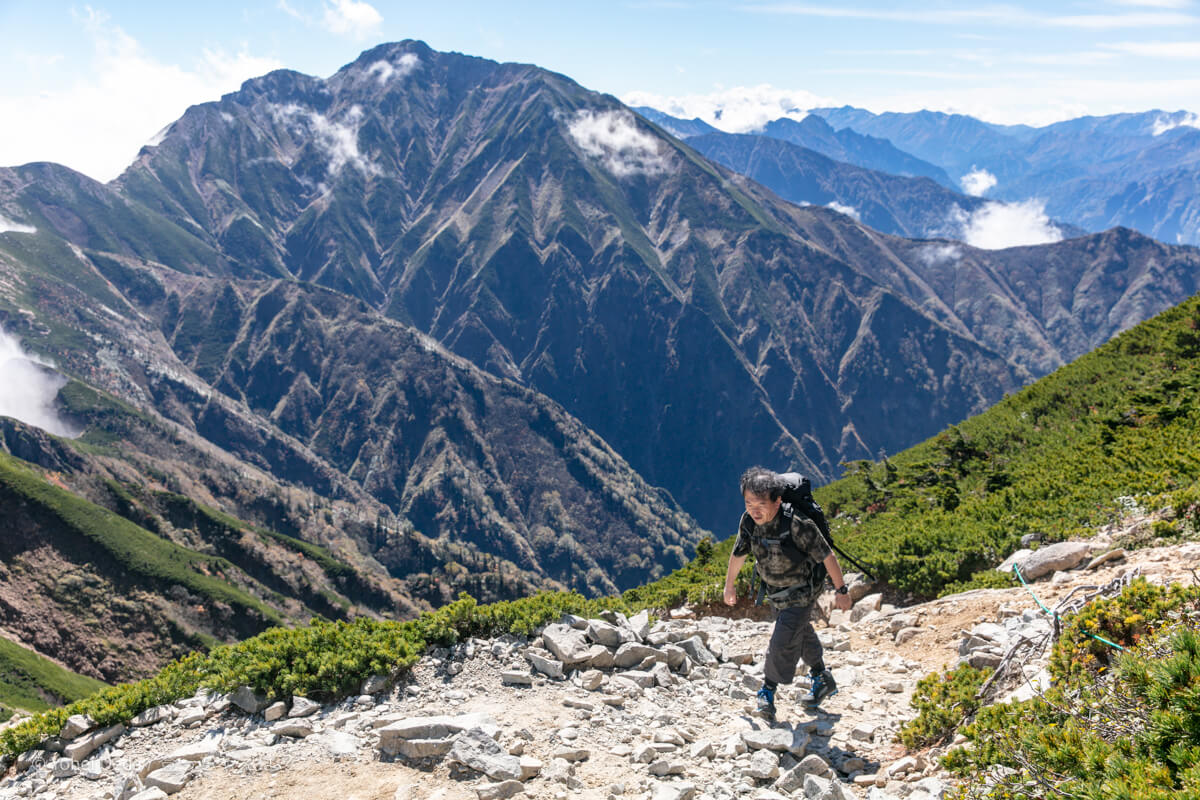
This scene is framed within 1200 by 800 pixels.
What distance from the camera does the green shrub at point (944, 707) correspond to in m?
8.29

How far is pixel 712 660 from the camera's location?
40.2ft

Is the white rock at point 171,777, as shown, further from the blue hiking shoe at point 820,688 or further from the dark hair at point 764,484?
the blue hiking shoe at point 820,688

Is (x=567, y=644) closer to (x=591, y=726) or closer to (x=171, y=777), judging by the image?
(x=591, y=726)

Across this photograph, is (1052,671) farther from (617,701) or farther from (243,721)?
(243,721)

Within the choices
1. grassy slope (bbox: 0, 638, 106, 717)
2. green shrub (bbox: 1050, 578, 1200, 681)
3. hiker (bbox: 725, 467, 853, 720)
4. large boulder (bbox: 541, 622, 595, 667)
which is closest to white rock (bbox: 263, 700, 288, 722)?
large boulder (bbox: 541, 622, 595, 667)

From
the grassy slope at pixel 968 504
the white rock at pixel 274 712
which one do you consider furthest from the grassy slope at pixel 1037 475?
the white rock at pixel 274 712

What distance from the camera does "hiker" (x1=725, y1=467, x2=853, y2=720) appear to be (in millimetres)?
9258

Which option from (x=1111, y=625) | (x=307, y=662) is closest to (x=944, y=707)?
(x=1111, y=625)

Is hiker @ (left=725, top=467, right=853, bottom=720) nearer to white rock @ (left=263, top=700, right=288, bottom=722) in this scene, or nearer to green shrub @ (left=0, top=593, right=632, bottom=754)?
green shrub @ (left=0, top=593, right=632, bottom=754)

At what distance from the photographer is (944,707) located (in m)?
8.57

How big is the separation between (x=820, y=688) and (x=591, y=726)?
3.41m

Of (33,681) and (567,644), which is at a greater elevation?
(567,644)

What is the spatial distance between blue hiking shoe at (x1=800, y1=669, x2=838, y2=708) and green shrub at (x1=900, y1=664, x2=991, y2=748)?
4.11 feet

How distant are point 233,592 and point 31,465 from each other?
58.3 meters
